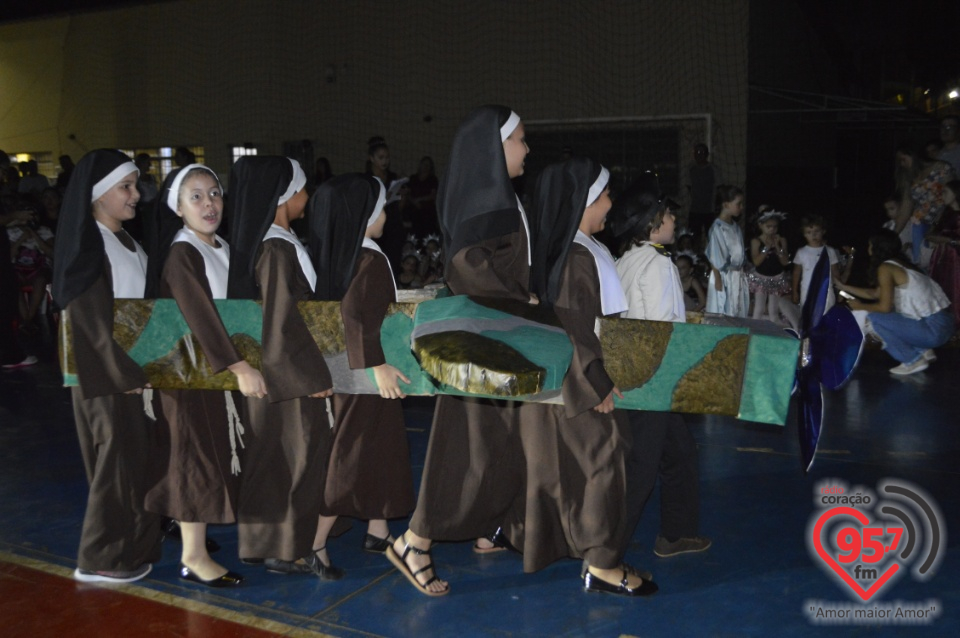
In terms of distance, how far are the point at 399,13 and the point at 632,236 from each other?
11517 mm

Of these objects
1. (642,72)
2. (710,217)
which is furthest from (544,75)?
(710,217)

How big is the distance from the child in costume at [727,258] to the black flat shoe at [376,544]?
4601mm

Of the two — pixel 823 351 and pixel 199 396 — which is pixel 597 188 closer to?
pixel 823 351

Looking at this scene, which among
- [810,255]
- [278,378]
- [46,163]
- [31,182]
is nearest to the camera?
[278,378]

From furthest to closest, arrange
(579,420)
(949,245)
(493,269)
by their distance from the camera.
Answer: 1. (949,245)
2. (579,420)
3. (493,269)

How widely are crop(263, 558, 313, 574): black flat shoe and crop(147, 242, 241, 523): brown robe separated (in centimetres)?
25

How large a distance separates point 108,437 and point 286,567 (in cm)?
83

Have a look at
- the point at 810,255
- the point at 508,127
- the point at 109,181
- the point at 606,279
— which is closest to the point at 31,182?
the point at 810,255

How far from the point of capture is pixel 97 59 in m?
16.7

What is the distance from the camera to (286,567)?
3619 mm

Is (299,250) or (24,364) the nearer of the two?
(299,250)

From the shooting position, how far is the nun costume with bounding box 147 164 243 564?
11.1ft

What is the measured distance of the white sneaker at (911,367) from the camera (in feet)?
24.0

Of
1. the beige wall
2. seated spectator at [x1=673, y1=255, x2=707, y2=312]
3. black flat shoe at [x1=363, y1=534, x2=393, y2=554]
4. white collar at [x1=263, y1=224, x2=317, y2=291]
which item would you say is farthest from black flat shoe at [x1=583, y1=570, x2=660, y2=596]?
the beige wall
